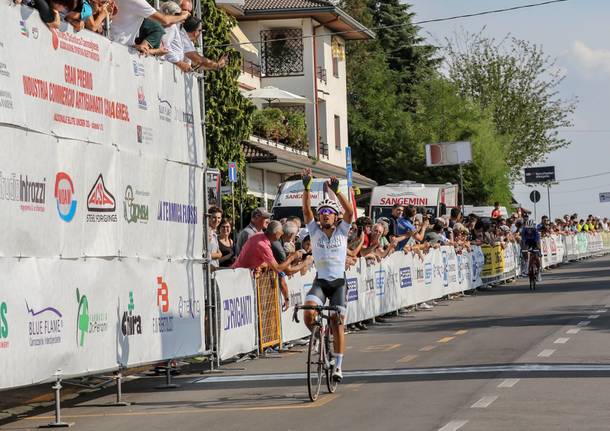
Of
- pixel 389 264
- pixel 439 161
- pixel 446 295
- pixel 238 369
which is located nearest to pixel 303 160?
pixel 439 161

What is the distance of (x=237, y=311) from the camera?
1797 centimetres

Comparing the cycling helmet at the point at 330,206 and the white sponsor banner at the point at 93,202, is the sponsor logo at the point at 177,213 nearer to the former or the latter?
the white sponsor banner at the point at 93,202

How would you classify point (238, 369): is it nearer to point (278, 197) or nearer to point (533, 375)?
point (533, 375)

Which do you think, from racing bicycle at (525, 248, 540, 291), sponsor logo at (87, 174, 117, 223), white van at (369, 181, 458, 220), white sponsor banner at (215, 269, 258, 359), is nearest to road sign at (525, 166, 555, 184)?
white van at (369, 181, 458, 220)

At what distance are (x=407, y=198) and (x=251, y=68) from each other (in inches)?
533

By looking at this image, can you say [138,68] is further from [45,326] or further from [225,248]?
[225,248]

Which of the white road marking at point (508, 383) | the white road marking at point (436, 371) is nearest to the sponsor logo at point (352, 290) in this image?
the white road marking at point (436, 371)

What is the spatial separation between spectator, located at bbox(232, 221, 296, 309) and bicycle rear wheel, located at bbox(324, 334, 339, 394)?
4594 millimetres

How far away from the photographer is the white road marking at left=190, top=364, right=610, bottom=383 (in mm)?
15234

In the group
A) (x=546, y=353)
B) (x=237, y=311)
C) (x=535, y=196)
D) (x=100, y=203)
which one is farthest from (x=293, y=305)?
(x=535, y=196)

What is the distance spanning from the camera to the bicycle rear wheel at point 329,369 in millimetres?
14078

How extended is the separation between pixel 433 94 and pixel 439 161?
903 cm

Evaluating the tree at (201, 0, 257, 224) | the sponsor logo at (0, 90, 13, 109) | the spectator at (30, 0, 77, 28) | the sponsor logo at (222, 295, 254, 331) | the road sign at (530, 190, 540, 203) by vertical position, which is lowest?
the sponsor logo at (222, 295, 254, 331)

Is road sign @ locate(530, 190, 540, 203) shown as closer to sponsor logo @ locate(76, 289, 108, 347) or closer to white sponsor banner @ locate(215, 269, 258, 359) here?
white sponsor banner @ locate(215, 269, 258, 359)
